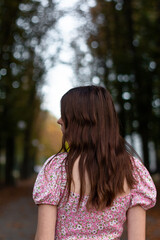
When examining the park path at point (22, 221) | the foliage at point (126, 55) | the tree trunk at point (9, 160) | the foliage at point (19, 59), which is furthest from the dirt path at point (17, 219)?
the tree trunk at point (9, 160)

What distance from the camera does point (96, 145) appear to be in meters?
1.92

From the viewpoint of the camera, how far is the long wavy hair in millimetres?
1905

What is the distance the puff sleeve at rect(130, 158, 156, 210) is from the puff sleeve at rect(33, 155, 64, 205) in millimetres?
423

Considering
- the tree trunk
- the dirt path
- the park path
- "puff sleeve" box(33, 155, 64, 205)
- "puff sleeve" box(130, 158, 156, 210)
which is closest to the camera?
"puff sleeve" box(33, 155, 64, 205)

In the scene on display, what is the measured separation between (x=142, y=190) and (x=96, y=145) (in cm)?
38

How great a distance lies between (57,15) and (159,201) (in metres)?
9.59

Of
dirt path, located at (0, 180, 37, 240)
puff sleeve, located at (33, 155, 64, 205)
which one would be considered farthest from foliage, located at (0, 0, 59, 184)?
puff sleeve, located at (33, 155, 64, 205)

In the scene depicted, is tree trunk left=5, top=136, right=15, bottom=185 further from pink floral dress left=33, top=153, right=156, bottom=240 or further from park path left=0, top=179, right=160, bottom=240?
pink floral dress left=33, top=153, right=156, bottom=240

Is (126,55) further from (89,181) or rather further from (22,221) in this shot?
(89,181)

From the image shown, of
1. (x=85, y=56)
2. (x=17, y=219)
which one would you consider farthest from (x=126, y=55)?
(x=17, y=219)

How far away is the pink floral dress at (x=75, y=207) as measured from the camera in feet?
6.26

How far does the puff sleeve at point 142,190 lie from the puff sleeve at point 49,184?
423 mm

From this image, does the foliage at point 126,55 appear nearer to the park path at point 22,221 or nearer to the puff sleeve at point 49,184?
the park path at point 22,221

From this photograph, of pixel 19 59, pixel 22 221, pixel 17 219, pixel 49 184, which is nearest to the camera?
pixel 49 184
